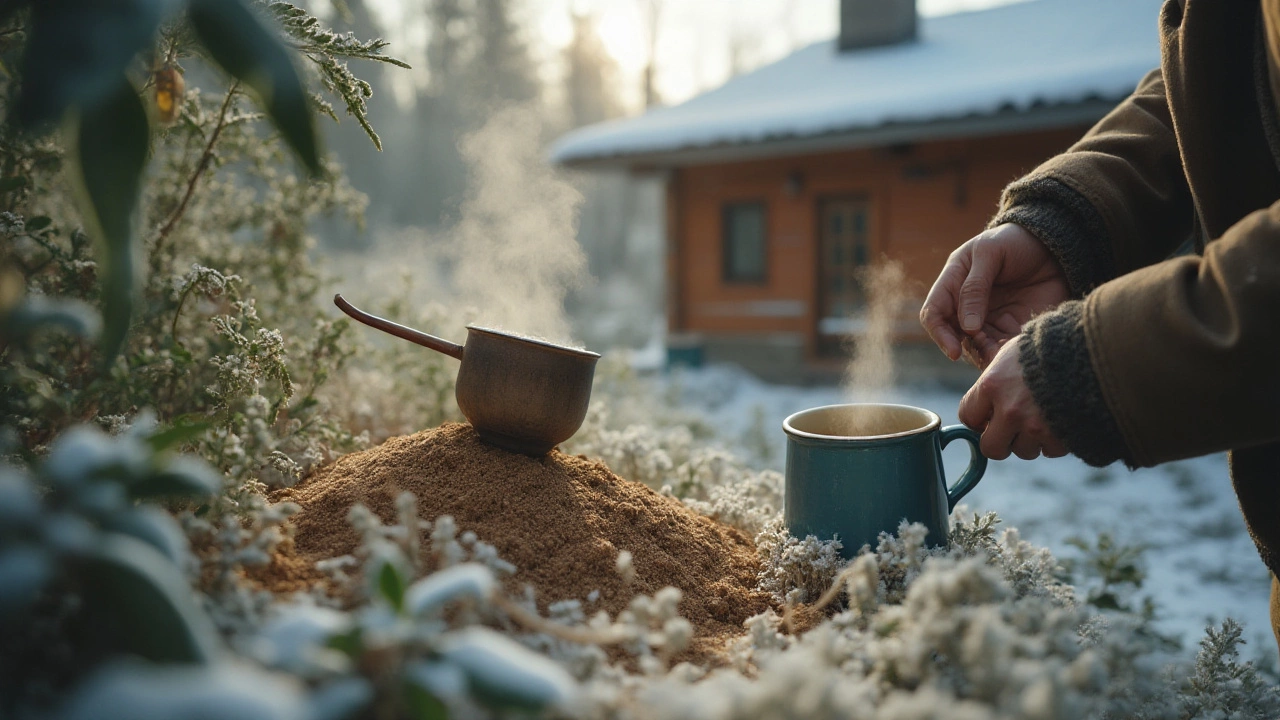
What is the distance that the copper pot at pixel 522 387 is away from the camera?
166 centimetres

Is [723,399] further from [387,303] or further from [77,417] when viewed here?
[77,417]

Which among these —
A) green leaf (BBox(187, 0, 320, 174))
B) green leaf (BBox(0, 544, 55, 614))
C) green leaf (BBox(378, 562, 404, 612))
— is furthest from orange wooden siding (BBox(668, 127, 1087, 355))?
green leaf (BBox(0, 544, 55, 614))

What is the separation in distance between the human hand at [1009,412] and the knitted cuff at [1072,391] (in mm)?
37

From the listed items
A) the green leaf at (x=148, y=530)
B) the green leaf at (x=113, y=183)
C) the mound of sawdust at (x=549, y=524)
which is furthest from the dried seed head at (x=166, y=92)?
the green leaf at (x=148, y=530)

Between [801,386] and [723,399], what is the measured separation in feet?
4.10

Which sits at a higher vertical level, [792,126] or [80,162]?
[792,126]

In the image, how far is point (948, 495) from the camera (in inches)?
65.2

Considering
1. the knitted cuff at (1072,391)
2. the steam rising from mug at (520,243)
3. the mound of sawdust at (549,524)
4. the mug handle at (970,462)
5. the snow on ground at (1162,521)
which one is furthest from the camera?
the steam rising from mug at (520,243)

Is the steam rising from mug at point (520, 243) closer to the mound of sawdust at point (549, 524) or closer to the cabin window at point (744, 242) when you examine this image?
the mound of sawdust at point (549, 524)

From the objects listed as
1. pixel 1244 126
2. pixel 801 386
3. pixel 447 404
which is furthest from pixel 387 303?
pixel 801 386

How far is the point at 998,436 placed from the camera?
1.43 metres

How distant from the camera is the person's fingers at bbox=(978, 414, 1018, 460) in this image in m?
1.40

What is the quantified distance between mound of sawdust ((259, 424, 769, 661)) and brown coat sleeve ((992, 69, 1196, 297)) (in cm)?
95

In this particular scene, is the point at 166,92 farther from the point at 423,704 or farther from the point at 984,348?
the point at 984,348
